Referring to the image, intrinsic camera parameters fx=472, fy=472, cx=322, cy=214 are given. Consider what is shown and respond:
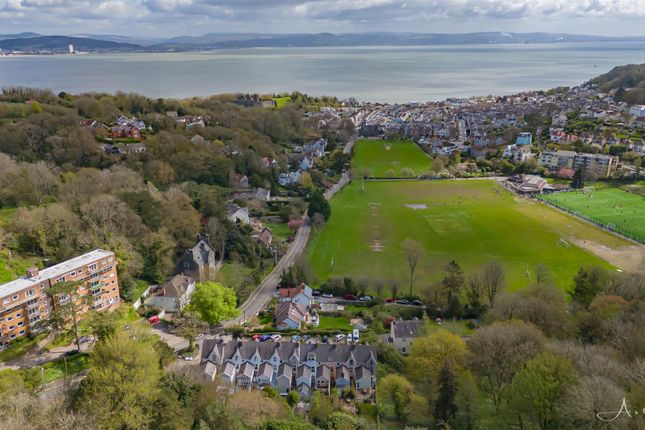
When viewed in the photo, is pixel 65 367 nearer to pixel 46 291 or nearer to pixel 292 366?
pixel 46 291

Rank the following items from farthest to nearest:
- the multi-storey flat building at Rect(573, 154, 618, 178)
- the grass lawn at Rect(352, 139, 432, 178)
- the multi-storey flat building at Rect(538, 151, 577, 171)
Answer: the grass lawn at Rect(352, 139, 432, 178)
the multi-storey flat building at Rect(538, 151, 577, 171)
the multi-storey flat building at Rect(573, 154, 618, 178)

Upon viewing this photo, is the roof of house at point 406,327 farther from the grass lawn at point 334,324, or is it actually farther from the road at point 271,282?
the road at point 271,282

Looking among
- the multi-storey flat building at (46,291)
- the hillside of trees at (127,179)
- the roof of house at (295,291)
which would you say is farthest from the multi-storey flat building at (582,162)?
the multi-storey flat building at (46,291)

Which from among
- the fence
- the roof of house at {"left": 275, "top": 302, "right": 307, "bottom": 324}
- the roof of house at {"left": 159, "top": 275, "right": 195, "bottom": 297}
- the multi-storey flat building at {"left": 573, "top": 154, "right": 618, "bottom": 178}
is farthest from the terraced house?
the multi-storey flat building at {"left": 573, "top": 154, "right": 618, "bottom": 178}

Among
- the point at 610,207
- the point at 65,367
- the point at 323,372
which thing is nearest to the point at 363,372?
the point at 323,372

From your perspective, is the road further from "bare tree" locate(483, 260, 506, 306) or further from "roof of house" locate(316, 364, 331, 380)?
"bare tree" locate(483, 260, 506, 306)

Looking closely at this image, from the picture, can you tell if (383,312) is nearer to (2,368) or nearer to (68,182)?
(2,368)

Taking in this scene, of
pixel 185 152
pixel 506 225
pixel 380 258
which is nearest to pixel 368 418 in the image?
pixel 380 258
